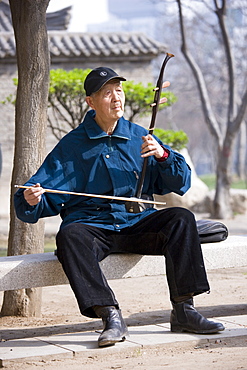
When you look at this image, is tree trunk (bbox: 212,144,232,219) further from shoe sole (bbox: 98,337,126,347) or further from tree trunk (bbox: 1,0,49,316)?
shoe sole (bbox: 98,337,126,347)

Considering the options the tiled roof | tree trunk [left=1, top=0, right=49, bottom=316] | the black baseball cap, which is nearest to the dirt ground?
tree trunk [left=1, top=0, right=49, bottom=316]

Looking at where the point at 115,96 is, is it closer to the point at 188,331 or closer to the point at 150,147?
the point at 150,147

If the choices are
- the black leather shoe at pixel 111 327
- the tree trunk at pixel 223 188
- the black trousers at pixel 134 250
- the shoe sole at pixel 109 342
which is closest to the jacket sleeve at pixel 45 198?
the black trousers at pixel 134 250

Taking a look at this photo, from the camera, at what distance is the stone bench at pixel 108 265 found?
148 inches

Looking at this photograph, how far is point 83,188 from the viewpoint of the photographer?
4008 millimetres

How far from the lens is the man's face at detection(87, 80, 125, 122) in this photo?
4.03 meters

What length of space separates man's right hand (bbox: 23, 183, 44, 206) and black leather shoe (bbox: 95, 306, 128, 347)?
676 mm

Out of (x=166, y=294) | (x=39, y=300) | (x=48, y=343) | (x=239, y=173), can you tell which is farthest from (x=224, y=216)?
(x=239, y=173)

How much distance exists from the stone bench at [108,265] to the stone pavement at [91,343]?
339 millimetres

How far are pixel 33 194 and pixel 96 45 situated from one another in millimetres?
11215

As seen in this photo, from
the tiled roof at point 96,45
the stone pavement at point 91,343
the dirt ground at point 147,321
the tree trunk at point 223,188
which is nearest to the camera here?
the dirt ground at point 147,321

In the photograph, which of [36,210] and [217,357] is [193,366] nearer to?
[217,357]

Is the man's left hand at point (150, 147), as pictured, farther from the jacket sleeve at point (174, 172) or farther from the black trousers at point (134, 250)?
the black trousers at point (134, 250)

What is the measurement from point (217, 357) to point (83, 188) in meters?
1.23
